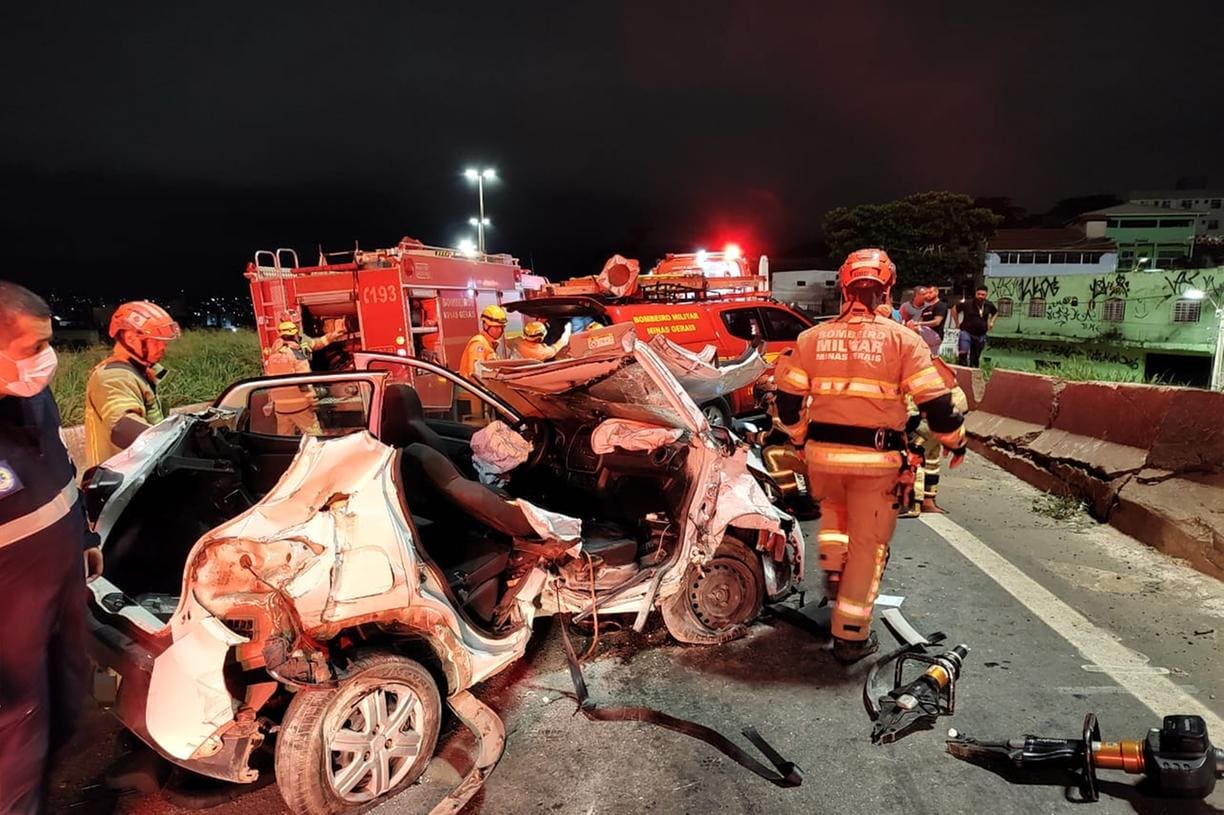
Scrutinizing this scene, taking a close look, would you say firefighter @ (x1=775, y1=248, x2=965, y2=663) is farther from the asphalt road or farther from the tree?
the tree

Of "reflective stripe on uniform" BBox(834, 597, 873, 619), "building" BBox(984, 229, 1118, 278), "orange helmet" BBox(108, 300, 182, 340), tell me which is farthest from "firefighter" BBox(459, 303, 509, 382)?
"building" BBox(984, 229, 1118, 278)

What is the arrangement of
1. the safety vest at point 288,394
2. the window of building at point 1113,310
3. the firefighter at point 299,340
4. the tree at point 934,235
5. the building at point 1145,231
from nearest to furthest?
1. the safety vest at point 288,394
2. the firefighter at point 299,340
3. the window of building at point 1113,310
4. the tree at point 934,235
5. the building at point 1145,231

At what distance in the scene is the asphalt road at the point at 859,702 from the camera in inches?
98.4

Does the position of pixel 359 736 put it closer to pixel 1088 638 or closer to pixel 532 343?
pixel 1088 638

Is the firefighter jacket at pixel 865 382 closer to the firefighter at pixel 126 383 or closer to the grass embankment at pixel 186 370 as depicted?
the firefighter at pixel 126 383

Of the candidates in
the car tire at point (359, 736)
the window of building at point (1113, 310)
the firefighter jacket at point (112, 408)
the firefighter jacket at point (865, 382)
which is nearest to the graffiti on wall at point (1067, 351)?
the window of building at point (1113, 310)

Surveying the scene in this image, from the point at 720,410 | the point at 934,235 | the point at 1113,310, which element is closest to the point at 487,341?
the point at 720,410

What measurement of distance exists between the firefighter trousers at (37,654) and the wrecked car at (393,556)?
0.41ft

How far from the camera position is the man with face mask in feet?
6.27

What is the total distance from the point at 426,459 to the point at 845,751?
7.02 feet

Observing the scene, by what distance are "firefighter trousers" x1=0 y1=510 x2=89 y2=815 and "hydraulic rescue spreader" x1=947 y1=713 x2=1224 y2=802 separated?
3054mm

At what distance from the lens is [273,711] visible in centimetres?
242

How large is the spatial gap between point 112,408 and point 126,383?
150 mm

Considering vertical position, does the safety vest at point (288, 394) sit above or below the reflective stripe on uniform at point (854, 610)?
above
